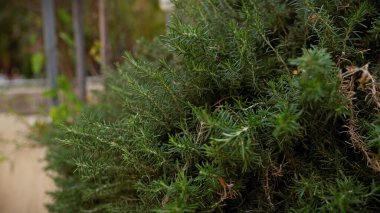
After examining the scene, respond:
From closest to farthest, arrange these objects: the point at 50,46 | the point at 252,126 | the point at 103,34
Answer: the point at 252,126, the point at 103,34, the point at 50,46

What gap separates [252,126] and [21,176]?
1498 millimetres

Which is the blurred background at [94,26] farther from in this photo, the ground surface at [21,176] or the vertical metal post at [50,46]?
the ground surface at [21,176]

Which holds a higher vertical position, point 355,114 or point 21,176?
point 355,114

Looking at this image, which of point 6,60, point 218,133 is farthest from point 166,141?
point 6,60

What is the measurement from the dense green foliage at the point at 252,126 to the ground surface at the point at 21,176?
3.71 ft

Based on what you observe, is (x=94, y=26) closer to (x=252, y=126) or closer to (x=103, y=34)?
(x=103, y=34)

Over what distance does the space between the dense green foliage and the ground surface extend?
1.13 metres

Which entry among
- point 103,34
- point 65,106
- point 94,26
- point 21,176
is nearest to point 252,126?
point 65,106

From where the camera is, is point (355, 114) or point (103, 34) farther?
point (103, 34)

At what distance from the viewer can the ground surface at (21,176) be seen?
1685mm

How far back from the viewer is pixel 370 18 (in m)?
0.65

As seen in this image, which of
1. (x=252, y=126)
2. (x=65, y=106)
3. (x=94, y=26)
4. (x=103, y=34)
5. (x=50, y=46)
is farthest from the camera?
(x=94, y=26)

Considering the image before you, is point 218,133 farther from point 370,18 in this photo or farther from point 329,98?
point 370,18

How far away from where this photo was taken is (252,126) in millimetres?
496
